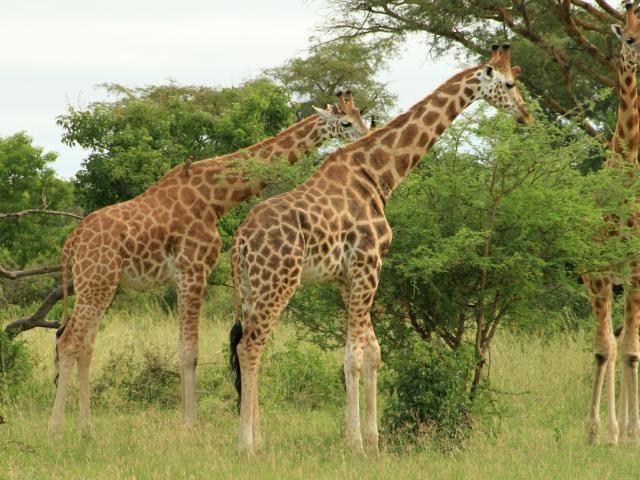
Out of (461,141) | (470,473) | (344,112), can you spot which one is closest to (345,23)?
(344,112)

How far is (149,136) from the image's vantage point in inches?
575

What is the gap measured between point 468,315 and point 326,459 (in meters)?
2.17

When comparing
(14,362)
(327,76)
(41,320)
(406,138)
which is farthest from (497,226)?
(327,76)

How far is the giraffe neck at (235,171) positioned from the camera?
10.7 meters

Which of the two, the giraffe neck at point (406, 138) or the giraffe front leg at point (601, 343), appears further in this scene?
the giraffe front leg at point (601, 343)

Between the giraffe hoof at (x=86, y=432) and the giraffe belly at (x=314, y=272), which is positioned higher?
the giraffe belly at (x=314, y=272)

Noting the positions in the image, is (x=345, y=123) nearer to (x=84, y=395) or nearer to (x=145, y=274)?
(x=145, y=274)

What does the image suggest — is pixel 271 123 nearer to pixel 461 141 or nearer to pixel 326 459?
pixel 461 141

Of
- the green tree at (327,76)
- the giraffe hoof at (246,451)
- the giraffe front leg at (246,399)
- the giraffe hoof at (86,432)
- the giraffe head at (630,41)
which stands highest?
the green tree at (327,76)

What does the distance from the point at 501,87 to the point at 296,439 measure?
344 centimetres

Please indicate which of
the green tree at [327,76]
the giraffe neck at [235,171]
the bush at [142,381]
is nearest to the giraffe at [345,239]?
the giraffe neck at [235,171]

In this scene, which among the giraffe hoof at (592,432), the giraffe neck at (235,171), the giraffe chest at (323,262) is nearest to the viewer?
the giraffe chest at (323,262)

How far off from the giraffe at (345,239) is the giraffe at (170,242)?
1406 millimetres

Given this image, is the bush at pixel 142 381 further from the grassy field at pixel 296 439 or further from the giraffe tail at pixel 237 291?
the giraffe tail at pixel 237 291
